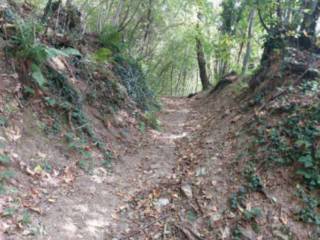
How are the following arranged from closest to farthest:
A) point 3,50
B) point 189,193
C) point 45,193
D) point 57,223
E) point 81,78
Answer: point 57,223 < point 45,193 < point 189,193 < point 3,50 < point 81,78

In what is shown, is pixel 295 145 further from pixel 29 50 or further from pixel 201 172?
pixel 29 50

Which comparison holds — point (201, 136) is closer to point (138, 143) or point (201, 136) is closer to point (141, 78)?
point (138, 143)

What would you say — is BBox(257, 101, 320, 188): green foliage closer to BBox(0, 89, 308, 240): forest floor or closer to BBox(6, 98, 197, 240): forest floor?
BBox(0, 89, 308, 240): forest floor

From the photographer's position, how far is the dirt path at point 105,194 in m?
3.65

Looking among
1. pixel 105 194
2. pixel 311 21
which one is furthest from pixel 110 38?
pixel 105 194

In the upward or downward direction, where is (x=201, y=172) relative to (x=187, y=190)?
upward

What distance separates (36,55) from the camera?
5082 millimetres

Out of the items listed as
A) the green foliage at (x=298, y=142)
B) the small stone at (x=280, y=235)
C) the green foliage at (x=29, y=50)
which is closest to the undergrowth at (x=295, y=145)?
the green foliage at (x=298, y=142)

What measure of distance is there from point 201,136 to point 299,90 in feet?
7.42

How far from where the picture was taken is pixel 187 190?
14.7 ft

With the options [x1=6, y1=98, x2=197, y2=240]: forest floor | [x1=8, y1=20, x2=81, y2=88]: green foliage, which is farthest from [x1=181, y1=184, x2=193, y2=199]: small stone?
[x1=8, y1=20, x2=81, y2=88]: green foliage

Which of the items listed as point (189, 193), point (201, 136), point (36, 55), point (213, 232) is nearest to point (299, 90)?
point (201, 136)

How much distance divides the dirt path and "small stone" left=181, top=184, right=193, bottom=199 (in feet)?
1.90

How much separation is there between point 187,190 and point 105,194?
1.21 meters
